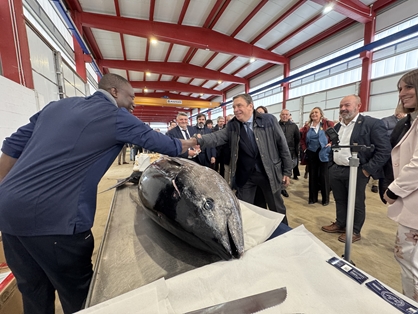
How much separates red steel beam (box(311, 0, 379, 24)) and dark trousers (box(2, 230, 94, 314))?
318 inches

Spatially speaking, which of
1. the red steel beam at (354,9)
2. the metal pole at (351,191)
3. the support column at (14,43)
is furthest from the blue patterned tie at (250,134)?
the red steel beam at (354,9)

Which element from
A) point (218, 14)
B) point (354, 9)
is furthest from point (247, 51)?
point (354, 9)

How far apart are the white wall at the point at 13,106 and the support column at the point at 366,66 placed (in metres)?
10.00

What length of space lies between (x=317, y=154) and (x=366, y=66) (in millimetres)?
6274

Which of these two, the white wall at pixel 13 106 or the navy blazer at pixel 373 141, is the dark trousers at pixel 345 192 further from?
the white wall at pixel 13 106

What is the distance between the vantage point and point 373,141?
2285 mm

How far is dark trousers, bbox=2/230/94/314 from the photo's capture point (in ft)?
3.44

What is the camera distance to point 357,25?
301 inches

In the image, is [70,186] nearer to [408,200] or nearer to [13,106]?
[408,200]

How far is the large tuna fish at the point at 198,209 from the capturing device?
37.9 inches

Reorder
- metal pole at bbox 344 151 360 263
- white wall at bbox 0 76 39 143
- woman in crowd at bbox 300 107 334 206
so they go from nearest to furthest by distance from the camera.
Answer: metal pole at bbox 344 151 360 263 < white wall at bbox 0 76 39 143 < woman in crowd at bbox 300 107 334 206

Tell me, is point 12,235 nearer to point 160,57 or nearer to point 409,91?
point 409,91

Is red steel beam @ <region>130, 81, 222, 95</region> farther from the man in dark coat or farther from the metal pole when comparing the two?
the metal pole

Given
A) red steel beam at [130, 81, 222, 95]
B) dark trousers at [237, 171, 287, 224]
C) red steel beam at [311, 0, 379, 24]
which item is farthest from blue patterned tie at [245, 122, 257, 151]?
red steel beam at [130, 81, 222, 95]
